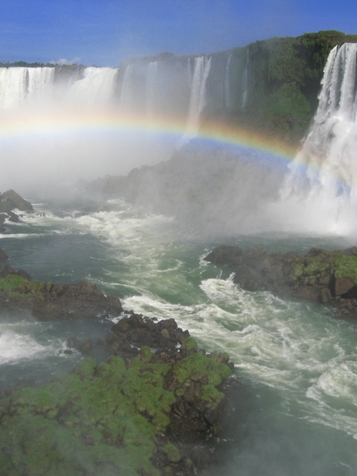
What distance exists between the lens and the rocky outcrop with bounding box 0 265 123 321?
15.2 metres

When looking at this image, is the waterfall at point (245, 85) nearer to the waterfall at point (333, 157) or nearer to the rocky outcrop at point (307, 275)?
the waterfall at point (333, 157)

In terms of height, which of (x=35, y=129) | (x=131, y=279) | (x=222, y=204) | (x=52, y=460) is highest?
(x=35, y=129)

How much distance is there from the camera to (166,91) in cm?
4409

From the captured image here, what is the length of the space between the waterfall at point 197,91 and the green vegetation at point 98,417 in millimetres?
33348

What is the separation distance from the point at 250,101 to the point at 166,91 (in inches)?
340

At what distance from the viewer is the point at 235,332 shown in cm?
1467

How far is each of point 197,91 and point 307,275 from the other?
2795 centimetres

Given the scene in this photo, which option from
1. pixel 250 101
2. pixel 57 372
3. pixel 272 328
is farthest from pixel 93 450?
pixel 250 101

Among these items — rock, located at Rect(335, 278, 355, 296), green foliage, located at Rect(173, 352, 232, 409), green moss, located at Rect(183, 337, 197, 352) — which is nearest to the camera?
Result: green foliage, located at Rect(173, 352, 232, 409)

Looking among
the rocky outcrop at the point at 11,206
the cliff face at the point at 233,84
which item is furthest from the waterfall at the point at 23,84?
the rocky outcrop at the point at 11,206

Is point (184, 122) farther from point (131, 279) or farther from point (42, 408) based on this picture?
point (42, 408)

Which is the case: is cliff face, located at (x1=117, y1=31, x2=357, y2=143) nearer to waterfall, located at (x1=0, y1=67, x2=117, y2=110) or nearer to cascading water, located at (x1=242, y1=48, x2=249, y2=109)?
cascading water, located at (x1=242, y1=48, x2=249, y2=109)

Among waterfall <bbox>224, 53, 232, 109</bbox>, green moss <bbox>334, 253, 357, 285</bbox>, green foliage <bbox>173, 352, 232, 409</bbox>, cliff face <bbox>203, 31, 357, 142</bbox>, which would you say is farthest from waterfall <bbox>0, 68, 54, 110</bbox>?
green foliage <bbox>173, 352, 232, 409</bbox>

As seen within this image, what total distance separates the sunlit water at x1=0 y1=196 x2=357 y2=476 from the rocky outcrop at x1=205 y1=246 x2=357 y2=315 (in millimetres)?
493
